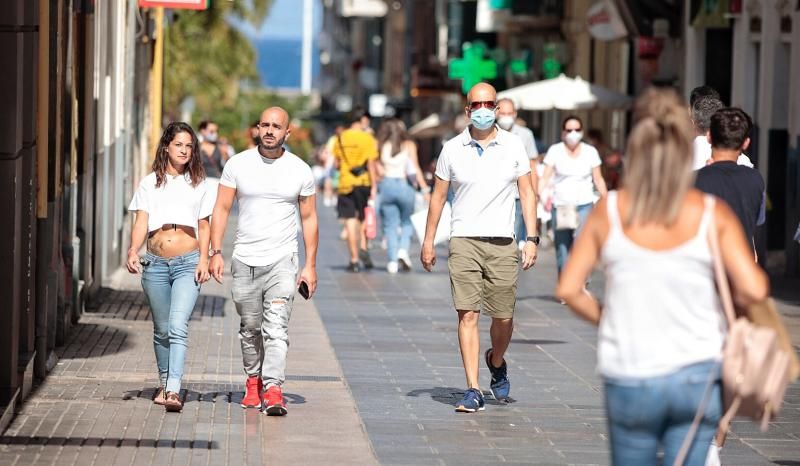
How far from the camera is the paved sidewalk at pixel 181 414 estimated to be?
28.2 ft

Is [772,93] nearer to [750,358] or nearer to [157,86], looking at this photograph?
[157,86]

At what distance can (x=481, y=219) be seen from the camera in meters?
10.3

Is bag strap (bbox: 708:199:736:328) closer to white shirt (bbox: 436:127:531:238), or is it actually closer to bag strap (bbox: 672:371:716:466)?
bag strap (bbox: 672:371:716:466)

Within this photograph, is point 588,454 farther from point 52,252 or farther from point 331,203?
point 331,203

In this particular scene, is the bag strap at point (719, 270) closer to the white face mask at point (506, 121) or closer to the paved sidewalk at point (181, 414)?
the paved sidewalk at point (181, 414)

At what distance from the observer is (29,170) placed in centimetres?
997

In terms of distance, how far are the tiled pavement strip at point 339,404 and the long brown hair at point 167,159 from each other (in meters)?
1.22

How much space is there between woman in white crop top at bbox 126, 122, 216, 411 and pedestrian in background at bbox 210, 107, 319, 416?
252mm

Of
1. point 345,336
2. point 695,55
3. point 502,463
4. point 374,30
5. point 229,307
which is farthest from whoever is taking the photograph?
point 374,30

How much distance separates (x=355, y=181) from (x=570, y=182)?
14.9ft

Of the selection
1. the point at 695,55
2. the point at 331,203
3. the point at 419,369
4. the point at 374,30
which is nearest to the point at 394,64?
the point at 374,30

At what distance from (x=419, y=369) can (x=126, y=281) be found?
6567 mm

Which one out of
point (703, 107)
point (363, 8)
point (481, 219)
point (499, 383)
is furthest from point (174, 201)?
point (363, 8)

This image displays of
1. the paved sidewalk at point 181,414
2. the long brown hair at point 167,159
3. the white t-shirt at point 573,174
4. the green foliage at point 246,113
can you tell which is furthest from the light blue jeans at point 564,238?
the green foliage at point 246,113
